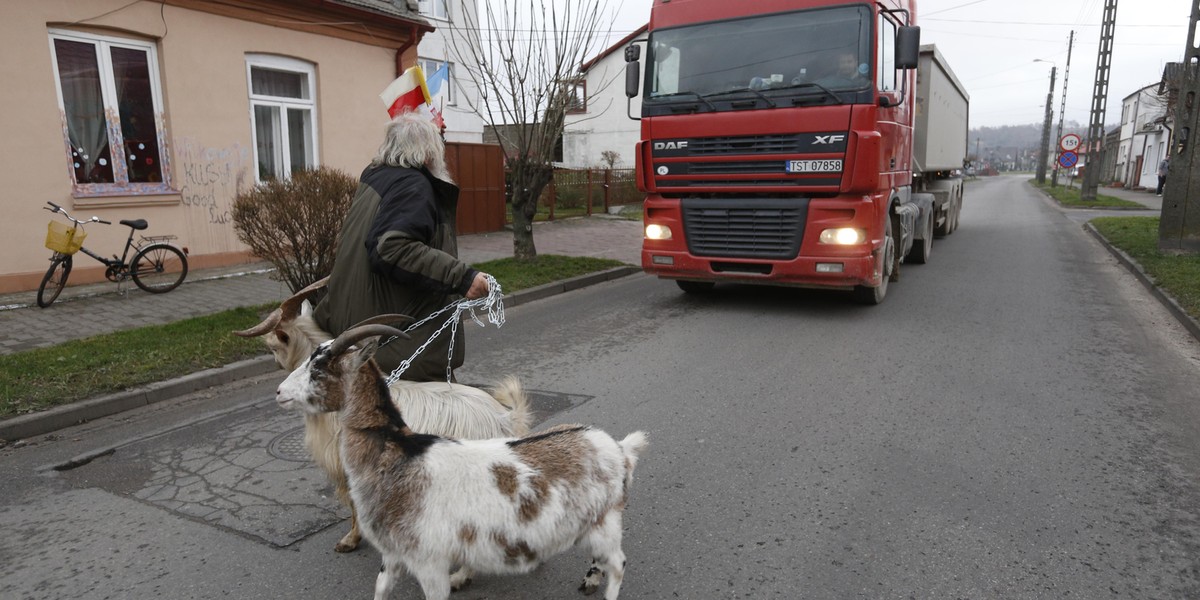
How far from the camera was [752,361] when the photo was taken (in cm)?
678

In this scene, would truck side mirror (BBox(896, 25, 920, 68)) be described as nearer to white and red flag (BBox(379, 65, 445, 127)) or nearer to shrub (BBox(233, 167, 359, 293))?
white and red flag (BBox(379, 65, 445, 127))

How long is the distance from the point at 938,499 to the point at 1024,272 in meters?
9.48

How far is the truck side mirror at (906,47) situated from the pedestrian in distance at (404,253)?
6.30m

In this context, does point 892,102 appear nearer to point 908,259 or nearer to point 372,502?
point 908,259

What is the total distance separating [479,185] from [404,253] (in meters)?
14.2

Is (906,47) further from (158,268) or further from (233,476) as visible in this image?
(158,268)

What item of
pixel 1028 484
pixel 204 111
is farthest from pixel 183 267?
pixel 1028 484

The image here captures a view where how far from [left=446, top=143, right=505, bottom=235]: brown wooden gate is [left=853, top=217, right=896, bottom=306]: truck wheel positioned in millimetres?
9592

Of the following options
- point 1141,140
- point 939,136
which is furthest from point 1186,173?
point 1141,140

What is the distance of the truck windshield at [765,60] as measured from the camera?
7832 mm

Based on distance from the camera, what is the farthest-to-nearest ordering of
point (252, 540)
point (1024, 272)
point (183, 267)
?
point (1024, 272) < point (183, 267) < point (252, 540)

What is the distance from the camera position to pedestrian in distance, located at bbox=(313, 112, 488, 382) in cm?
317

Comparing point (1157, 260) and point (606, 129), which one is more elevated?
point (606, 129)

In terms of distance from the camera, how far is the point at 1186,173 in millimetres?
12961
